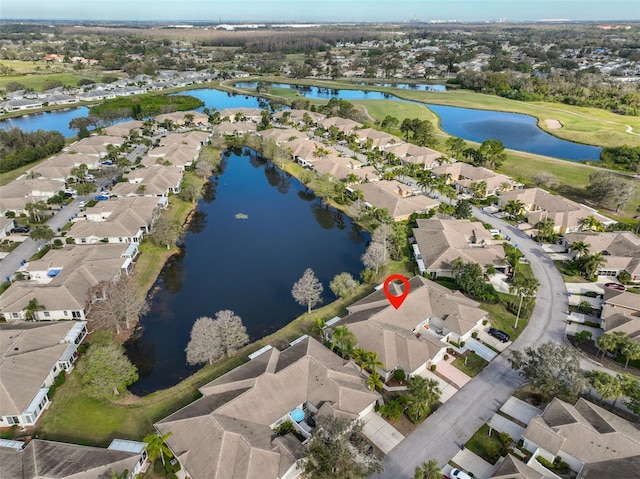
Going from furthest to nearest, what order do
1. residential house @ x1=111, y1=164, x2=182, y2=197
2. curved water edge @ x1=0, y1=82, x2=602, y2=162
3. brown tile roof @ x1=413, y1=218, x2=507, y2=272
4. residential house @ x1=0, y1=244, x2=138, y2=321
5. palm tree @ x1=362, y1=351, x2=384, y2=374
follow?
curved water edge @ x1=0, y1=82, x2=602, y2=162 < residential house @ x1=111, y1=164, x2=182, y2=197 < brown tile roof @ x1=413, y1=218, x2=507, y2=272 < residential house @ x1=0, y1=244, x2=138, y2=321 < palm tree @ x1=362, y1=351, x2=384, y2=374

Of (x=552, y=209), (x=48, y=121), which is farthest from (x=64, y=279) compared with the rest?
(x=48, y=121)

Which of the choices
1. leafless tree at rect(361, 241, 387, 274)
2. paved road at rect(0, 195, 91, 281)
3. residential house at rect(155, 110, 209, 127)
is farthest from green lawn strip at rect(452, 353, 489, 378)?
residential house at rect(155, 110, 209, 127)

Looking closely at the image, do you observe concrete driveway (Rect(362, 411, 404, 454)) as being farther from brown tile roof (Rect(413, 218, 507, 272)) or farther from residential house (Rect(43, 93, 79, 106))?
residential house (Rect(43, 93, 79, 106))

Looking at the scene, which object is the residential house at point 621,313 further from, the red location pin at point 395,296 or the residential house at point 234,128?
the residential house at point 234,128

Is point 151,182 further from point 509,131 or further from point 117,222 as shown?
point 509,131

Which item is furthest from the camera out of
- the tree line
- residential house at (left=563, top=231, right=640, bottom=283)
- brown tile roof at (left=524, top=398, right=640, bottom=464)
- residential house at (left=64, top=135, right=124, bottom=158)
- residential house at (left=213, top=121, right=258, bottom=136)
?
residential house at (left=213, top=121, right=258, bottom=136)

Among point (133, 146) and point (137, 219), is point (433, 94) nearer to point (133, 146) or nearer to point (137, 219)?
point (133, 146)
